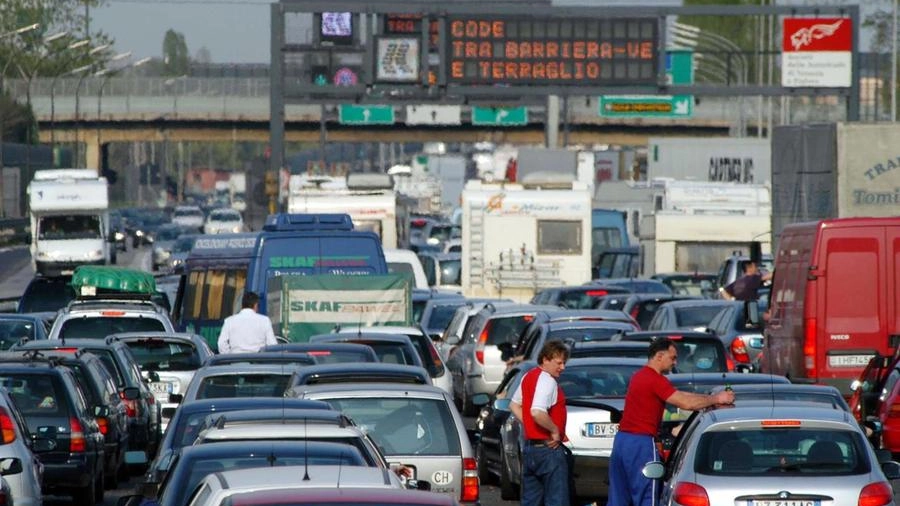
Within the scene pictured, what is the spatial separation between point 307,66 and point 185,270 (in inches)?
943

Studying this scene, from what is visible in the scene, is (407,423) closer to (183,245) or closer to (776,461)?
(776,461)

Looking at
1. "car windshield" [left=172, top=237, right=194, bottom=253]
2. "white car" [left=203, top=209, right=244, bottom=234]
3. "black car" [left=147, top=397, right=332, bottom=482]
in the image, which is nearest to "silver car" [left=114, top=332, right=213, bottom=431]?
"black car" [left=147, top=397, right=332, bottom=482]

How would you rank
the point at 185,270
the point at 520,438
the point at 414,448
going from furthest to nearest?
the point at 185,270, the point at 520,438, the point at 414,448

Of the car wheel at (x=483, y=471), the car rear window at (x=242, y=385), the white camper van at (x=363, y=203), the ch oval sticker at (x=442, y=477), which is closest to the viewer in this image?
the ch oval sticker at (x=442, y=477)

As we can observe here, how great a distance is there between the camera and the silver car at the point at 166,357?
2223 cm

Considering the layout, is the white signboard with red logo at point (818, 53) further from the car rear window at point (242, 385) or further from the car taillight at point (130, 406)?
the car rear window at point (242, 385)

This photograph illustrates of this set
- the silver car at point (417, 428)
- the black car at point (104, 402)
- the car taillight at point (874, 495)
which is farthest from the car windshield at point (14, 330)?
the car taillight at point (874, 495)

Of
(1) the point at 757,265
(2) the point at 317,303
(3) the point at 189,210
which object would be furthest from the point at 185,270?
(3) the point at 189,210

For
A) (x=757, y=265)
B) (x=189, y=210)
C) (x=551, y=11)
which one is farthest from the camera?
(x=189, y=210)

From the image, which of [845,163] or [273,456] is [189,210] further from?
[273,456]

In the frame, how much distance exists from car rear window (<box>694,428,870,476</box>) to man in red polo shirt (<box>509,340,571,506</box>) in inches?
76.3

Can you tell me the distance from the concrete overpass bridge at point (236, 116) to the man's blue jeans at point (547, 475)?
273ft

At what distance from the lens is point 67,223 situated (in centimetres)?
5941

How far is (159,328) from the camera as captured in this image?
2548cm
